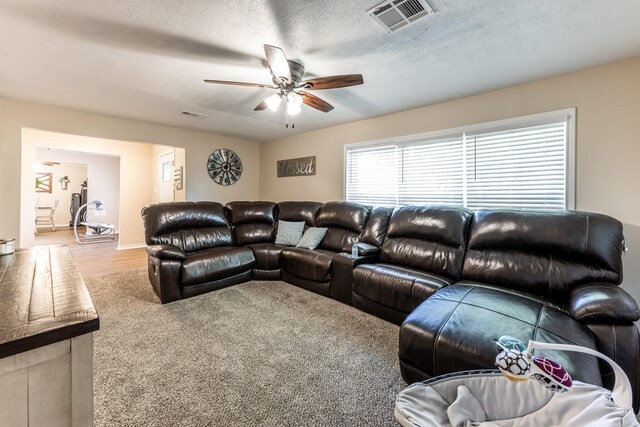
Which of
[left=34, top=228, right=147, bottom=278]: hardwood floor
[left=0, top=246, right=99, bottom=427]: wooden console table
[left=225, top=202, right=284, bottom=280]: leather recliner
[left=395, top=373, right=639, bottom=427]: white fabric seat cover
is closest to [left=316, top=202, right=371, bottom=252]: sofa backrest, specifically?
[left=225, top=202, right=284, bottom=280]: leather recliner

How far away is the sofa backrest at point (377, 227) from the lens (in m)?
3.29

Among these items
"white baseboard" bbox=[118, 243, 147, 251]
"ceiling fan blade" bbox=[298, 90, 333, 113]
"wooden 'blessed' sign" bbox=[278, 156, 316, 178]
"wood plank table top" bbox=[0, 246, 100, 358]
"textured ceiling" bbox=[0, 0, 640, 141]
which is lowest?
"white baseboard" bbox=[118, 243, 147, 251]

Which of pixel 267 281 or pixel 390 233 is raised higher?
pixel 390 233

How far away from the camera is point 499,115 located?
2.93 m

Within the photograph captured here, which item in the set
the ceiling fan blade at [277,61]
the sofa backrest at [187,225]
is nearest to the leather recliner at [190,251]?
the sofa backrest at [187,225]

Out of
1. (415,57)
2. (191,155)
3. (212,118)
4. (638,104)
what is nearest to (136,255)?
(191,155)

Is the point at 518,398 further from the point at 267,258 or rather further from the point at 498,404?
the point at 267,258

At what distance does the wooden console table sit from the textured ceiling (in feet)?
6.02

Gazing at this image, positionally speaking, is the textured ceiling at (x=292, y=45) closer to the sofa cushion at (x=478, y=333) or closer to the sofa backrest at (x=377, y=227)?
the sofa backrest at (x=377, y=227)

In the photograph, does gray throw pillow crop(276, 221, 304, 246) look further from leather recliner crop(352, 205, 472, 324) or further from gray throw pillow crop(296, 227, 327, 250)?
leather recliner crop(352, 205, 472, 324)

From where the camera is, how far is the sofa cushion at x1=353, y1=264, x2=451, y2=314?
2.27m

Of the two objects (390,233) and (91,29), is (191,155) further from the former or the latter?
(390,233)

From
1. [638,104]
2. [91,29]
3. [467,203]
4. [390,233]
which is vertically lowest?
[390,233]

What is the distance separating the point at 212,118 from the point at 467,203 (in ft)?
12.9
